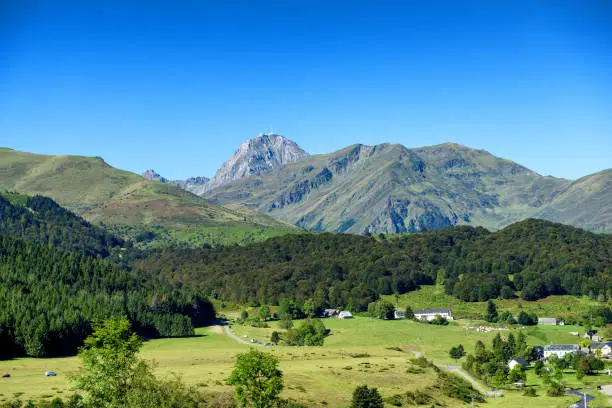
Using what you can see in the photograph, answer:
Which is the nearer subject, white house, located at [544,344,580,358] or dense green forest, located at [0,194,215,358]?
dense green forest, located at [0,194,215,358]

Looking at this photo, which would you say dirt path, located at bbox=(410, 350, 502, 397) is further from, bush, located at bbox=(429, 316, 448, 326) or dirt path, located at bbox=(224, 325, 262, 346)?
bush, located at bbox=(429, 316, 448, 326)

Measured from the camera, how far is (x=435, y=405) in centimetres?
8806

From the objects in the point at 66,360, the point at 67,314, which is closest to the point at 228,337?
the point at 67,314

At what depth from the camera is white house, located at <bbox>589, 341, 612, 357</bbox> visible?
453 ft

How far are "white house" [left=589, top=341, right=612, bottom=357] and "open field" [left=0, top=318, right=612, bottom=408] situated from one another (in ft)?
49.4

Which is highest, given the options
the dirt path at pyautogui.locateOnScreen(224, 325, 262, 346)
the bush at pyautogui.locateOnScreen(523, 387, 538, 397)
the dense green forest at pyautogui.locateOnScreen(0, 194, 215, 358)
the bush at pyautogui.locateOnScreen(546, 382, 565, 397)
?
the dense green forest at pyautogui.locateOnScreen(0, 194, 215, 358)

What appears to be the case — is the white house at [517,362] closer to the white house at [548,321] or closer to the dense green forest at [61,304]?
the white house at [548,321]

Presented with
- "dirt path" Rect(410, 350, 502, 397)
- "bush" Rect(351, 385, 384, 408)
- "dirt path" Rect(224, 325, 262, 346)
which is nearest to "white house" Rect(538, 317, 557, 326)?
"dirt path" Rect(410, 350, 502, 397)

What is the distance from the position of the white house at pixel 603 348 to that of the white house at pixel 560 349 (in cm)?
326

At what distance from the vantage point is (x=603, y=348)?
139 m

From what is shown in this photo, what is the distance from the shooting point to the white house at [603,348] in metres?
138

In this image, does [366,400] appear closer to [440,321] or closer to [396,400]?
[396,400]

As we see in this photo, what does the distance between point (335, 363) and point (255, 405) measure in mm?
45243

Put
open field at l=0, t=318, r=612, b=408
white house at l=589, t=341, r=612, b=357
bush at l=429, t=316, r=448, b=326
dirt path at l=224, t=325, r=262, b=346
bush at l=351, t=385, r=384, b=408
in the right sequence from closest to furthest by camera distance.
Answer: bush at l=351, t=385, r=384, b=408 < open field at l=0, t=318, r=612, b=408 < white house at l=589, t=341, r=612, b=357 < dirt path at l=224, t=325, r=262, b=346 < bush at l=429, t=316, r=448, b=326
